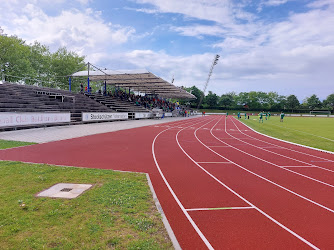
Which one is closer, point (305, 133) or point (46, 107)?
point (305, 133)

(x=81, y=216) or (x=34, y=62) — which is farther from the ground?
(x=34, y=62)

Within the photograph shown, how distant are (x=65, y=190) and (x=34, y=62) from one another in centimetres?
5329

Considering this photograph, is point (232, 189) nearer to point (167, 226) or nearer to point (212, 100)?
point (167, 226)

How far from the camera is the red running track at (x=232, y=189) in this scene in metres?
3.66

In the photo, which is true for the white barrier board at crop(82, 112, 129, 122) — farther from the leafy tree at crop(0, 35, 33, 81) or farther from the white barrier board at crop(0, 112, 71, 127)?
the leafy tree at crop(0, 35, 33, 81)

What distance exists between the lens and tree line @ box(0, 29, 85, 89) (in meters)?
36.8

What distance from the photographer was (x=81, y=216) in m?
3.77

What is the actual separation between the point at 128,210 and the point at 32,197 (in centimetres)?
223

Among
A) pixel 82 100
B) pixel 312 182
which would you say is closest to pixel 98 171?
pixel 312 182

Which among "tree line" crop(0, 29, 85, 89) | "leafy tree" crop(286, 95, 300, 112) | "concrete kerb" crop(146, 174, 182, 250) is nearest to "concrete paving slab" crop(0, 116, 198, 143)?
"concrete kerb" crop(146, 174, 182, 250)

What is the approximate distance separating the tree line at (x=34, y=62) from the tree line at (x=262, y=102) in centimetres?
6405

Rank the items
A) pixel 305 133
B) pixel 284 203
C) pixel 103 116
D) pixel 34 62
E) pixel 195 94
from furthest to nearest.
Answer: pixel 195 94, pixel 34 62, pixel 103 116, pixel 305 133, pixel 284 203

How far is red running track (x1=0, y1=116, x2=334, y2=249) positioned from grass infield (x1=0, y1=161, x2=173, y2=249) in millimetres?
524

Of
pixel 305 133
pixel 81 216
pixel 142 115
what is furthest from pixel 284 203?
pixel 142 115
